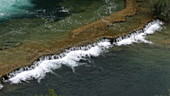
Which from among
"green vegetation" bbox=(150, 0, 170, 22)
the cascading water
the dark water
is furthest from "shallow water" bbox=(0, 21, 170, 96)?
the cascading water

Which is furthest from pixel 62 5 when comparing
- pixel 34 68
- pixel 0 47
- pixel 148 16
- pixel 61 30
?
pixel 34 68

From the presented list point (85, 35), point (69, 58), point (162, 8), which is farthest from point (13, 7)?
point (162, 8)

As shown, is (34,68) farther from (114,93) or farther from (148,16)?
(148,16)

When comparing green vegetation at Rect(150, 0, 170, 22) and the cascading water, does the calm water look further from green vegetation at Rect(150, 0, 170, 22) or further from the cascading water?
the cascading water

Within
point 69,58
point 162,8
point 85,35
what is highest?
point 162,8

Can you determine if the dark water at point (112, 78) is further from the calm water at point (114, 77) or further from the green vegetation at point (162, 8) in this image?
the green vegetation at point (162, 8)

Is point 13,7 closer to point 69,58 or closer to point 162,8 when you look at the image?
point 69,58

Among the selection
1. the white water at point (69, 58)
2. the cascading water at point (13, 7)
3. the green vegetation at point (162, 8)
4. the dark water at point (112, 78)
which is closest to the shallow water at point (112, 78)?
the dark water at point (112, 78)
